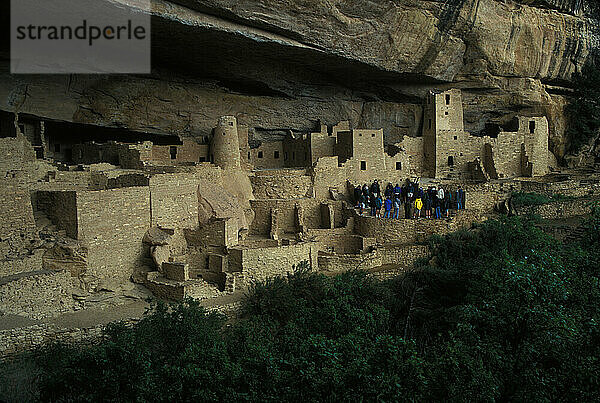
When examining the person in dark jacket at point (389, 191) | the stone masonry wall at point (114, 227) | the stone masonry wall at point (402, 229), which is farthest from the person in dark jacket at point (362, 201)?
the stone masonry wall at point (114, 227)

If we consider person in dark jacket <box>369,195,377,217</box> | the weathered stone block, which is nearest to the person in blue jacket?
person in dark jacket <box>369,195,377,217</box>

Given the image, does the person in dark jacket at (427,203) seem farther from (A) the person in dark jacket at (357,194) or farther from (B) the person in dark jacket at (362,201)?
(A) the person in dark jacket at (357,194)

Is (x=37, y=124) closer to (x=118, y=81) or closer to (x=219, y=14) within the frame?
(x=118, y=81)

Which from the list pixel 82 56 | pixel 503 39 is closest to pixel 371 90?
pixel 503 39

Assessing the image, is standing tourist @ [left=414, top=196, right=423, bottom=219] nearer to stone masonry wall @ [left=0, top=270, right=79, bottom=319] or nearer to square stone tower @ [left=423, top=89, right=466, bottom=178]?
square stone tower @ [left=423, top=89, right=466, bottom=178]

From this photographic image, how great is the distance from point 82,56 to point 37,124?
2923 millimetres

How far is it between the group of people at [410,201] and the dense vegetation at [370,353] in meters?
4.88

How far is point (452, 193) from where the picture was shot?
Result: 656 inches

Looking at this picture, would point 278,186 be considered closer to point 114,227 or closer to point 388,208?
point 388,208

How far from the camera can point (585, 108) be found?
22438 millimetres

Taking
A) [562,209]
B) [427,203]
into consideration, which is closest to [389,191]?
[427,203]

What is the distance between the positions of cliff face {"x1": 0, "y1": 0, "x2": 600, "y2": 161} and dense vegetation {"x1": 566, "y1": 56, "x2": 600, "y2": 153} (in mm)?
404

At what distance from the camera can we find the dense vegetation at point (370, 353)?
7863 mm

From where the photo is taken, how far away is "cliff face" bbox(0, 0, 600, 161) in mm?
15219
